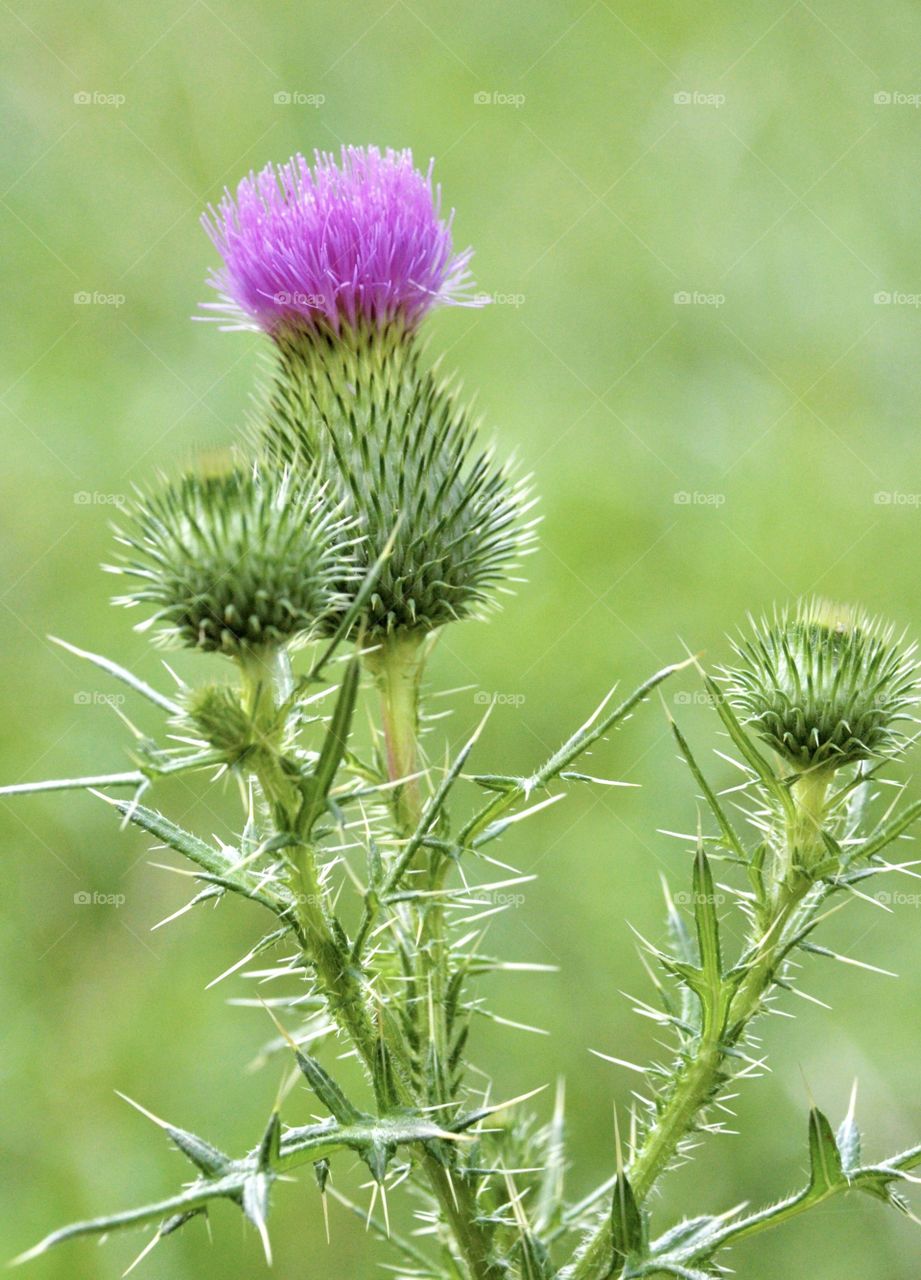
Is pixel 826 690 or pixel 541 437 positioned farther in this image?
pixel 541 437

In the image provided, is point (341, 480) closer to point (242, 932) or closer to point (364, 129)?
point (242, 932)

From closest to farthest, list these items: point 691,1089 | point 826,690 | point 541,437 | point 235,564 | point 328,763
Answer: point 328,763, point 235,564, point 691,1089, point 826,690, point 541,437

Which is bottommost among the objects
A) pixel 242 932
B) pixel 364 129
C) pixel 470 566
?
pixel 242 932

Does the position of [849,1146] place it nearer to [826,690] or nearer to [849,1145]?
[849,1145]

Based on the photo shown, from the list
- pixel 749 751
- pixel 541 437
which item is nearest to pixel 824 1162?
pixel 749 751

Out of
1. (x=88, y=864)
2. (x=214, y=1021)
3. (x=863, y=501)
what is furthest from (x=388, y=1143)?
(x=863, y=501)

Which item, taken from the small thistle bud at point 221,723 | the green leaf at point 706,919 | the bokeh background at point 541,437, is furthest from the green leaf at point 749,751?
the bokeh background at point 541,437

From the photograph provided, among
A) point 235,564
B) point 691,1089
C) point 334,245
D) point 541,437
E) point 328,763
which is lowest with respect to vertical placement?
point 691,1089
